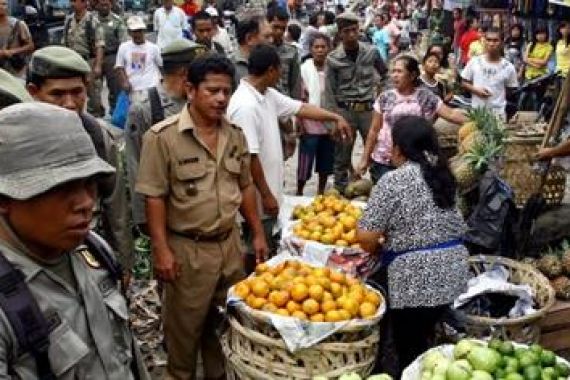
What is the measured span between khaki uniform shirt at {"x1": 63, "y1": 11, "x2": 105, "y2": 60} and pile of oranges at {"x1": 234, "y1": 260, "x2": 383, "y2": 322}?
23.6 ft

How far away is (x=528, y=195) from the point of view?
5.55 meters

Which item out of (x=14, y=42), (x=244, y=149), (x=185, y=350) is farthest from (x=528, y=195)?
(x=14, y=42)

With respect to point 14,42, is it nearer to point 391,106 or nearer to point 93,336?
point 391,106

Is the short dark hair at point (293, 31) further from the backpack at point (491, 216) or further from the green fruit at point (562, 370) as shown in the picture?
the green fruit at point (562, 370)

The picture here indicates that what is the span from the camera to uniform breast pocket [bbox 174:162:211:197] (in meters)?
3.79

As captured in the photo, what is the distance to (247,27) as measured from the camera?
6262 millimetres

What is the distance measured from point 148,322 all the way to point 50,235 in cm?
336

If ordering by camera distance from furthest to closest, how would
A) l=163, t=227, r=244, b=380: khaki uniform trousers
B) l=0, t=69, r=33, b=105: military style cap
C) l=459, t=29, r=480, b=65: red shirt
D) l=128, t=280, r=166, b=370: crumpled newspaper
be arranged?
1. l=459, t=29, r=480, b=65: red shirt
2. l=128, t=280, r=166, b=370: crumpled newspaper
3. l=163, t=227, r=244, b=380: khaki uniform trousers
4. l=0, t=69, r=33, b=105: military style cap

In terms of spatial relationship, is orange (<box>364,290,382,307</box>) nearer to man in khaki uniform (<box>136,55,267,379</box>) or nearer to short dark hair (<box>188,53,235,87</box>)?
man in khaki uniform (<box>136,55,267,379</box>)

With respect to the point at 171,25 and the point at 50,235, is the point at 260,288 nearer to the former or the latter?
the point at 50,235

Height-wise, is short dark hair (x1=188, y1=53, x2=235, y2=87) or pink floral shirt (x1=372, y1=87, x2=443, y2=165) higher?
short dark hair (x1=188, y1=53, x2=235, y2=87)

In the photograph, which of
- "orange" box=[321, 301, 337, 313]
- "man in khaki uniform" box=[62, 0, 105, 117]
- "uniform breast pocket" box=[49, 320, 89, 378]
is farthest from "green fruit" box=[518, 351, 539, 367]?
"man in khaki uniform" box=[62, 0, 105, 117]

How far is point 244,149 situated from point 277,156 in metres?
0.62

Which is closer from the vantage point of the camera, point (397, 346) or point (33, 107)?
point (33, 107)
